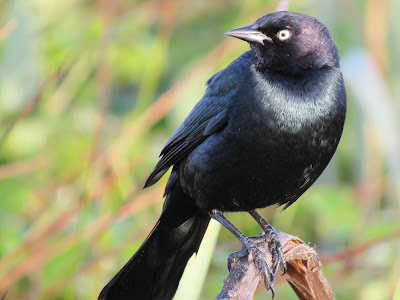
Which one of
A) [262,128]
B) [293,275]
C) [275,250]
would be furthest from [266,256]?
[262,128]

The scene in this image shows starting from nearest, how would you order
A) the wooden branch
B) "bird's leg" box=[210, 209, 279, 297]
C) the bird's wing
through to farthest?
the wooden branch, "bird's leg" box=[210, 209, 279, 297], the bird's wing

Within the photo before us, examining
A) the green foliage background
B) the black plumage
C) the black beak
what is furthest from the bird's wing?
the green foliage background

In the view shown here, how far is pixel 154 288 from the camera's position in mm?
3529

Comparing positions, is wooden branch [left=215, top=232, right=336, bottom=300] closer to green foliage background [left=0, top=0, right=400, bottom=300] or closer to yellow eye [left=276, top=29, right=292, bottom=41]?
green foliage background [left=0, top=0, right=400, bottom=300]

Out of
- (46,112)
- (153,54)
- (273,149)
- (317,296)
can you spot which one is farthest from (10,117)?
(317,296)

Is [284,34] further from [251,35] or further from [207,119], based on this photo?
[207,119]

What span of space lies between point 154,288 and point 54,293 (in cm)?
66

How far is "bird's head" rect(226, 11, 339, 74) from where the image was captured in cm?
315

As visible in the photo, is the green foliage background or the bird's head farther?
the green foliage background

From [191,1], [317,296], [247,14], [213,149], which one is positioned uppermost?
[191,1]

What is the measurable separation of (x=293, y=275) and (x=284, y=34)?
3.18 ft

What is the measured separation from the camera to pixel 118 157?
14.2 ft

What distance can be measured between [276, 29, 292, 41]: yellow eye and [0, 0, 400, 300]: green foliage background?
1.08 metres

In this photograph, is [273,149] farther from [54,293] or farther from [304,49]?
[54,293]
